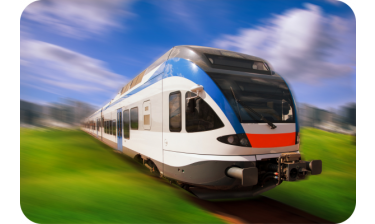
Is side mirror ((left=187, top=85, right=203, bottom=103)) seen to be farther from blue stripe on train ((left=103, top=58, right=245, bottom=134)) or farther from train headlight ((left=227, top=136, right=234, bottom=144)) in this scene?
train headlight ((left=227, top=136, right=234, bottom=144))

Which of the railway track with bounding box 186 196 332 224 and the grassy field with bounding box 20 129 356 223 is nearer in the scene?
the grassy field with bounding box 20 129 356 223

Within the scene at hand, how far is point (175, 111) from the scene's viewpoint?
4.94m

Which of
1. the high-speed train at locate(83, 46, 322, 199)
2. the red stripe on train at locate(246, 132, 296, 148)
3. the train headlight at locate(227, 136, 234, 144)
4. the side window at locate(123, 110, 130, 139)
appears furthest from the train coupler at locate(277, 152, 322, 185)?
the side window at locate(123, 110, 130, 139)

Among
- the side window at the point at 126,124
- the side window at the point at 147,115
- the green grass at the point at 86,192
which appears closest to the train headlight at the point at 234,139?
the green grass at the point at 86,192

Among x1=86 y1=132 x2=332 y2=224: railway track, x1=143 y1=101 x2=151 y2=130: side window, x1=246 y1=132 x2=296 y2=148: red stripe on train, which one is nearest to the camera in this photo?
x1=246 y1=132 x2=296 y2=148: red stripe on train

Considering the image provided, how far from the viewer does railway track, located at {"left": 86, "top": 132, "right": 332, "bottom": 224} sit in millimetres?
4478

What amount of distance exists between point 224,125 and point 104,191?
306 cm

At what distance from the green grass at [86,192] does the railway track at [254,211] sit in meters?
0.37

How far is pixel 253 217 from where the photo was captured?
4.55 meters

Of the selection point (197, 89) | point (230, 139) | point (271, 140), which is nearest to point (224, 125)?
point (230, 139)

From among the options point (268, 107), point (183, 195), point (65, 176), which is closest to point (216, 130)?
point (268, 107)

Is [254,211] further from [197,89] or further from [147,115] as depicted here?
[147,115]

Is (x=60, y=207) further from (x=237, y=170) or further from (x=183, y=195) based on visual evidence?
(x=237, y=170)

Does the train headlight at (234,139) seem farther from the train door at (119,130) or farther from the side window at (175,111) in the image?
the train door at (119,130)
